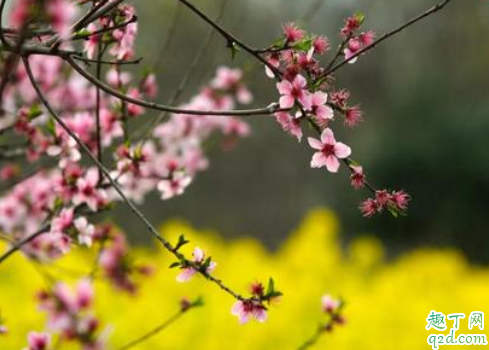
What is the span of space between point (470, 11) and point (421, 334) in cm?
1043

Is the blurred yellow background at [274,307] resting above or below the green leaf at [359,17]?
above

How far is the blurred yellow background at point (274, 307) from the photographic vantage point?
4875 mm

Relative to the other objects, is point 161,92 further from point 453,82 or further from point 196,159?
point 196,159

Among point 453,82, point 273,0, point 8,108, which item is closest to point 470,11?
point 453,82

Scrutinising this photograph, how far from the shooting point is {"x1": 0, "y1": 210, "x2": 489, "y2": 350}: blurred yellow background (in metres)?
4.88

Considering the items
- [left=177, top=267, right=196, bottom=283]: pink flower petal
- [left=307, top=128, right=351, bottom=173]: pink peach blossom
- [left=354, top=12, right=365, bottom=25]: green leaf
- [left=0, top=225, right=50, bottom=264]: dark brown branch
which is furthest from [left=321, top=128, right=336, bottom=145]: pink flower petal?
[left=0, top=225, right=50, bottom=264]: dark brown branch

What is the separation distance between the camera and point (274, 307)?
13.1 ft

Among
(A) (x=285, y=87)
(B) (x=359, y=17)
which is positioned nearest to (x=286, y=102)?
(A) (x=285, y=87)

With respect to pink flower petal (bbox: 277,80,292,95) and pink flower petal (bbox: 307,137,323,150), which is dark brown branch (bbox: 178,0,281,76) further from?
pink flower petal (bbox: 307,137,323,150)

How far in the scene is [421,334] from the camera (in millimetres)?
4875

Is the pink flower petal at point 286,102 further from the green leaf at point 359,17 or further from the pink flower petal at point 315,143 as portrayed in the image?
the green leaf at point 359,17

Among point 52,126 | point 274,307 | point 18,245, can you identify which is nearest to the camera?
point 18,245

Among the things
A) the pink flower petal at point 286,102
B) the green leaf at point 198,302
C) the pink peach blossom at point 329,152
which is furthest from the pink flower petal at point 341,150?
the green leaf at point 198,302

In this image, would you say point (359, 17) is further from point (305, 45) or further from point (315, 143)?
point (315, 143)
